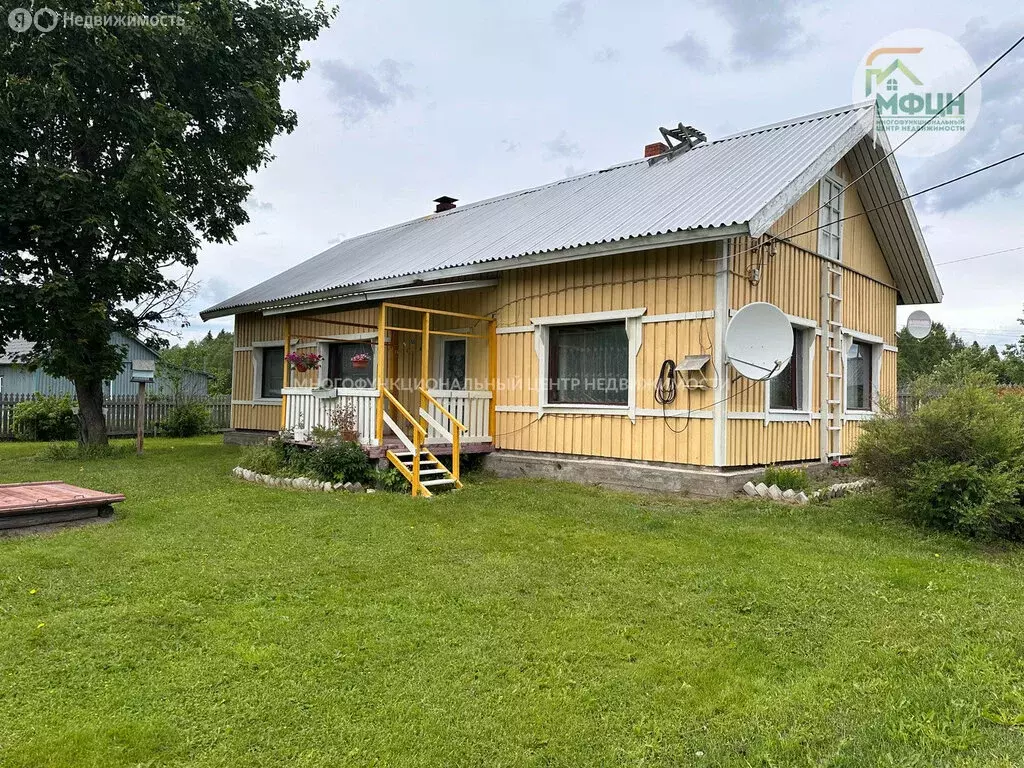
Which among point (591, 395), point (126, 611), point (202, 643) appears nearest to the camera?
point (202, 643)

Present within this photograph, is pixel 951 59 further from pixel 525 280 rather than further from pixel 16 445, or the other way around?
pixel 16 445

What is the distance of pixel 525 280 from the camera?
10.0m

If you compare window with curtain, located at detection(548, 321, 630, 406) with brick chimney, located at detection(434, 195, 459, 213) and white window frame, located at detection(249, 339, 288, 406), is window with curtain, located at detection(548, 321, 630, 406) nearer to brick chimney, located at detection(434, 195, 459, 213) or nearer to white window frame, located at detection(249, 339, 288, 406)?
white window frame, located at detection(249, 339, 288, 406)

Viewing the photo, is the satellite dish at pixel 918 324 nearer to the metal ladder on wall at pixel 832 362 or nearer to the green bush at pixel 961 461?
the metal ladder on wall at pixel 832 362

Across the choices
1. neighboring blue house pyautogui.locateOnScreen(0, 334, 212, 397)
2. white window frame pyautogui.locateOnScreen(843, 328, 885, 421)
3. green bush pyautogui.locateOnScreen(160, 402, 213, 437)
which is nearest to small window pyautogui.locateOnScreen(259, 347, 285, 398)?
green bush pyautogui.locateOnScreen(160, 402, 213, 437)

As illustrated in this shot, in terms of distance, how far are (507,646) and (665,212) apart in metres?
6.72

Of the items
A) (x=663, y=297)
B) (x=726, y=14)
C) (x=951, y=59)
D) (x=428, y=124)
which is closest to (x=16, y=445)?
(x=428, y=124)

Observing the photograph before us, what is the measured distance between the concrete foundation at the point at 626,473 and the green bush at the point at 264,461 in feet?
10.6

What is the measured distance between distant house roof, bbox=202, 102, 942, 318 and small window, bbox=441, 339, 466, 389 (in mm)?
1489

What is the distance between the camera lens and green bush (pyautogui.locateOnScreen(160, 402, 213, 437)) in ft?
63.1

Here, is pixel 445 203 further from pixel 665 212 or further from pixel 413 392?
pixel 665 212

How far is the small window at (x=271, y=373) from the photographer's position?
14.9 m

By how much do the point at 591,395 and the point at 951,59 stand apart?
20.8ft

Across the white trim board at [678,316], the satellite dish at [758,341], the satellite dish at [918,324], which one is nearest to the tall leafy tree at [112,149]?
the white trim board at [678,316]
